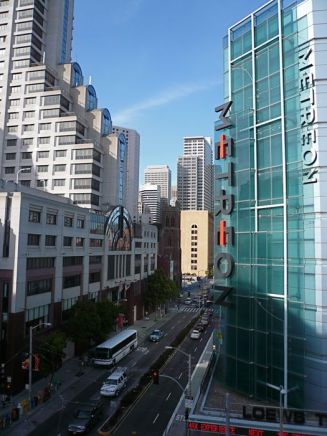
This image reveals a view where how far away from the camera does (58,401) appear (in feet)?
133

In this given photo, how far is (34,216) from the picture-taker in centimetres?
4772

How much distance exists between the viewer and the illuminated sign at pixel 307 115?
29.7 meters

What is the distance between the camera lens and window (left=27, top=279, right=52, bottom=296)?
151 feet

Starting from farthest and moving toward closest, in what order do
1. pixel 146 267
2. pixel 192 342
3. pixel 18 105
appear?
pixel 146 267 < pixel 18 105 < pixel 192 342

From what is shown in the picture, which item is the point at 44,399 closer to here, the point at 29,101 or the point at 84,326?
the point at 84,326

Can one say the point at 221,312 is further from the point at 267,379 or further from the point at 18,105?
the point at 18,105

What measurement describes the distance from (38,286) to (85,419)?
1909 cm

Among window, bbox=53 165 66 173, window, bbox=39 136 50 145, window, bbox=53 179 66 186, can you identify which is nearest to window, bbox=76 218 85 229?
window, bbox=53 179 66 186

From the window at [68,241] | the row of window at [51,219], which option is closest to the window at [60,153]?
the row of window at [51,219]

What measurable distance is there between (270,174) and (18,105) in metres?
66.6

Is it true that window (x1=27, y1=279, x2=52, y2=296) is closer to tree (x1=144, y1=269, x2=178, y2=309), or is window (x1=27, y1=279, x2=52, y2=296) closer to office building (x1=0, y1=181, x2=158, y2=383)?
office building (x1=0, y1=181, x2=158, y2=383)

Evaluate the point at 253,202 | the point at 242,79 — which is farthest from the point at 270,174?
the point at 242,79

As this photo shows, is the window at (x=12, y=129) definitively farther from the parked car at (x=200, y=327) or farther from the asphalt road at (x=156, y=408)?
the asphalt road at (x=156, y=408)

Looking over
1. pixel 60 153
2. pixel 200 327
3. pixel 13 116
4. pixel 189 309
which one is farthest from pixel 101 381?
pixel 189 309
